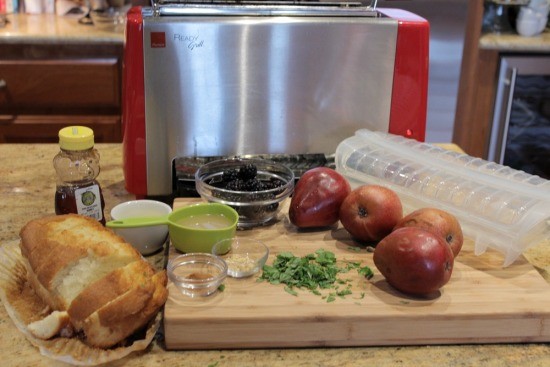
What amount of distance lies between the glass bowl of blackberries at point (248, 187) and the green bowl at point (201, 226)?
0.04 metres

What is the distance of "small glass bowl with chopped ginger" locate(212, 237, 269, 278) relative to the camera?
0.91 metres

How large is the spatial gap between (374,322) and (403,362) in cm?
6

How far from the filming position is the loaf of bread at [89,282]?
787 mm

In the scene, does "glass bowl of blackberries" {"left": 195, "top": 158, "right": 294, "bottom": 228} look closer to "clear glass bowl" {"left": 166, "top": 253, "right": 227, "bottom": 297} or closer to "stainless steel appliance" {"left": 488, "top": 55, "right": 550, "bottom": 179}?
"clear glass bowl" {"left": 166, "top": 253, "right": 227, "bottom": 297}

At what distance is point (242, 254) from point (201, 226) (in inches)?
3.3

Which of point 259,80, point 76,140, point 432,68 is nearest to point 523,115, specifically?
point 432,68

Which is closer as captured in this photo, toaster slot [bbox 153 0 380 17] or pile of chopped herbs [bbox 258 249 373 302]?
pile of chopped herbs [bbox 258 249 373 302]

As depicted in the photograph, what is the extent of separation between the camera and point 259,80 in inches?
49.8

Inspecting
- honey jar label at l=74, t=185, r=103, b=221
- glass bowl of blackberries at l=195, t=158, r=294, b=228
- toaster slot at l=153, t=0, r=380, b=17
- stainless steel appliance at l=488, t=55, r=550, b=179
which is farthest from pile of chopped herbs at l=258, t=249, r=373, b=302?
stainless steel appliance at l=488, t=55, r=550, b=179

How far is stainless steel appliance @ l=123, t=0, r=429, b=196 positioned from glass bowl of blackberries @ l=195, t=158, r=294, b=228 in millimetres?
81

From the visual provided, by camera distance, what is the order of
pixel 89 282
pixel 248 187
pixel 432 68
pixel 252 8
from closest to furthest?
1. pixel 89 282
2. pixel 248 187
3. pixel 252 8
4. pixel 432 68

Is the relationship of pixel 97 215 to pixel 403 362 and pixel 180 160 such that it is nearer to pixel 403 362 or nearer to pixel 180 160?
pixel 180 160

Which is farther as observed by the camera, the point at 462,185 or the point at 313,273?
the point at 462,185

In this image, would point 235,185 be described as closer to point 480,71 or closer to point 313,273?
point 313,273
